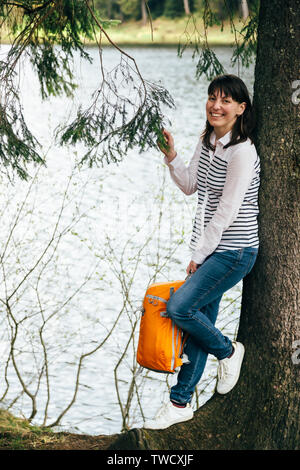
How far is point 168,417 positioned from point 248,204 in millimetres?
1114

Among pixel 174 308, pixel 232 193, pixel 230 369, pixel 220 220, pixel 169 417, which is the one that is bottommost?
pixel 169 417

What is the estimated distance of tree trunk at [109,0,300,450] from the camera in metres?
3.06

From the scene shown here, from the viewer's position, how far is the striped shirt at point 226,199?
9.64 ft

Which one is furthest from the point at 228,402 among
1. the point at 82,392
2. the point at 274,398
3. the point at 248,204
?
the point at 82,392

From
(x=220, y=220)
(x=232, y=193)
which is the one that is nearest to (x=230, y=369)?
(x=220, y=220)

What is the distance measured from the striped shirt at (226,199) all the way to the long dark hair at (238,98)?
0.12 feet

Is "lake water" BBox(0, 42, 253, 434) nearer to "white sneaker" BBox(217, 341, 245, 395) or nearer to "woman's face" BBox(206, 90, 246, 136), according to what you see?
"white sneaker" BBox(217, 341, 245, 395)

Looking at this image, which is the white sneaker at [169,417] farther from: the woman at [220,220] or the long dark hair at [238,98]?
the long dark hair at [238,98]

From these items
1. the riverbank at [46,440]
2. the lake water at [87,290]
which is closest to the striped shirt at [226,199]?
the riverbank at [46,440]

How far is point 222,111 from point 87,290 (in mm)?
6669

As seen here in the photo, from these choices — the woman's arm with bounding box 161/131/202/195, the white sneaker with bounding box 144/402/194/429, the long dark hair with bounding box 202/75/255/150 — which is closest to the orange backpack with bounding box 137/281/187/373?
the white sneaker with bounding box 144/402/194/429

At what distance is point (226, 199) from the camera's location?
294 centimetres

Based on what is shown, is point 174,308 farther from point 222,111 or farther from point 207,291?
point 222,111

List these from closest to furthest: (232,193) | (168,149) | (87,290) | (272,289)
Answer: (232,193) → (272,289) → (168,149) → (87,290)
